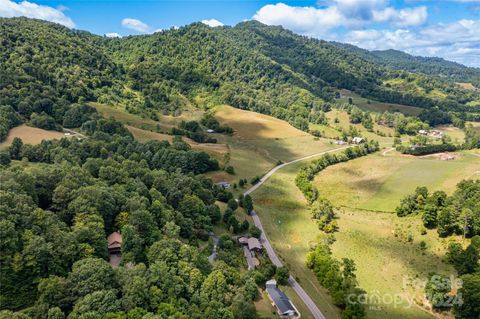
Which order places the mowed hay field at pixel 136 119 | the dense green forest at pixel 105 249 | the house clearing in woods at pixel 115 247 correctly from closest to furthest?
the dense green forest at pixel 105 249 < the house clearing in woods at pixel 115 247 < the mowed hay field at pixel 136 119

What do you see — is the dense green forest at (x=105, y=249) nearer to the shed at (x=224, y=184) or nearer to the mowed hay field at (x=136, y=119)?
the shed at (x=224, y=184)

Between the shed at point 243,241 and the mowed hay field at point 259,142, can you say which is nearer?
the shed at point 243,241

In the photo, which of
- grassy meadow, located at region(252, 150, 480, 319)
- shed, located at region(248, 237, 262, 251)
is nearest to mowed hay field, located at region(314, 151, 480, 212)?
grassy meadow, located at region(252, 150, 480, 319)

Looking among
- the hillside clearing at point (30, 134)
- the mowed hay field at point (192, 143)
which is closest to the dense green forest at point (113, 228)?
the hillside clearing at point (30, 134)

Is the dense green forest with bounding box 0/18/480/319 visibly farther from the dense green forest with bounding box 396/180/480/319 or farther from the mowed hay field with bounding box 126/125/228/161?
the mowed hay field with bounding box 126/125/228/161

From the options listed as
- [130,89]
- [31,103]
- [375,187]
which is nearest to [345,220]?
[375,187]

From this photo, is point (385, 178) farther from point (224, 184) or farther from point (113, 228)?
point (113, 228)

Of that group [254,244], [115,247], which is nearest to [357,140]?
[254,244]
